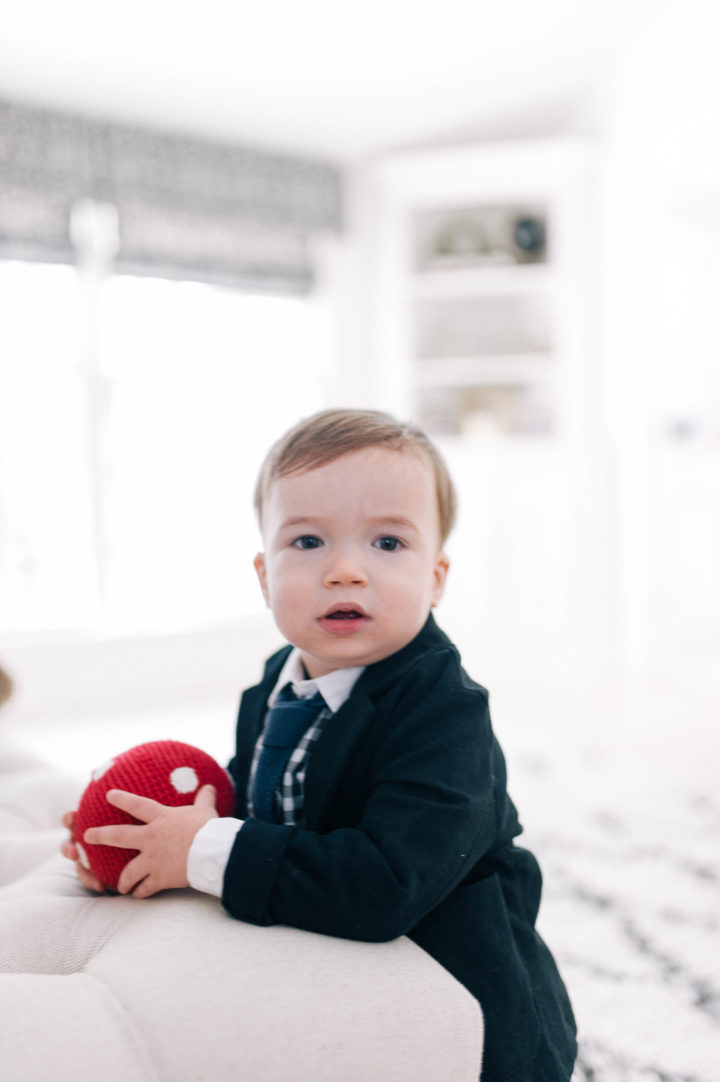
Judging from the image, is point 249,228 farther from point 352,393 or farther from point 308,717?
point 308,717

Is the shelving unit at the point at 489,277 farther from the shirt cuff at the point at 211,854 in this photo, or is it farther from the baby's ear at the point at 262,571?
the shirt cuff at the point at 211,854

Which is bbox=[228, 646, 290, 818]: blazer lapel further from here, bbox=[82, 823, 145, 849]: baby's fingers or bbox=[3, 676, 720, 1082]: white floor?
bbox=[3, 676, 720, 1082]: white floor

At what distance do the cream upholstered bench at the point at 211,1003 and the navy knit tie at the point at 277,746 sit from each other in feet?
0.35

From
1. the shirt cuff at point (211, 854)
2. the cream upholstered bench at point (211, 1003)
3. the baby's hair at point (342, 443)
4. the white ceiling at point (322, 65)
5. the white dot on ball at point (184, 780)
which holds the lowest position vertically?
the cream upholstered bench at point (211, 1003)

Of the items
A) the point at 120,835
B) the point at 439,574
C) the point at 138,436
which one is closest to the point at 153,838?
the point at 120,835

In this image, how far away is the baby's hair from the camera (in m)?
0.87

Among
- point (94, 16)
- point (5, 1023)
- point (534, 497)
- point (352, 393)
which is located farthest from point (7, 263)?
point (5, 1023)

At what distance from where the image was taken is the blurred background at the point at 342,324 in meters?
3.86

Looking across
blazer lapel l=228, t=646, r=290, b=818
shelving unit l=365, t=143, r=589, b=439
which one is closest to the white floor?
blazer lapel l=228, t=646, r=290, b=818

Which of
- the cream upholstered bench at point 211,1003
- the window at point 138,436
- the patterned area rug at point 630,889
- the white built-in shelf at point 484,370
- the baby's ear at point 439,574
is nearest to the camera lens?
the cream upholstered bench at point 211,1003

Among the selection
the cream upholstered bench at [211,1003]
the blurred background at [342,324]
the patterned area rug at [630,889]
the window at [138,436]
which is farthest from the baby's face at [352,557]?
the window at [138,436]

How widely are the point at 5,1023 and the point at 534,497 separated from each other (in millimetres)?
3887

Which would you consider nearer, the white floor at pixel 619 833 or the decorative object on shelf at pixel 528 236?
the white floor at pixel 619 833

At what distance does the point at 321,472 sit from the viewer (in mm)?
861
